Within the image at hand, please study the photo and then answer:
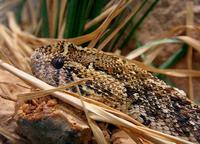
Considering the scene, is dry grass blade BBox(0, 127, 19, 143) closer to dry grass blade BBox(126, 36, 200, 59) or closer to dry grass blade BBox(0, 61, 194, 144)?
dry grass blade BBox(0, 61, 194, 144)

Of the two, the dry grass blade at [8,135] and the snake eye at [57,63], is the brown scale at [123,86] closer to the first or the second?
the snake eye at [57,63]

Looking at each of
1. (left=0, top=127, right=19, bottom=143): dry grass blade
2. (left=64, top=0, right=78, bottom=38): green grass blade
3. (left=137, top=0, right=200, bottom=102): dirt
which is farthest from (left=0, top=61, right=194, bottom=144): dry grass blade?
(left=137, top=0, right=200, bottom=102): dirt

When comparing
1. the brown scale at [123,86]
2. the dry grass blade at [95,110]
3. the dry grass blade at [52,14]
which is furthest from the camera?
the dry grass blade at [52,14]

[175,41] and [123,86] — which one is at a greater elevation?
[175,41]

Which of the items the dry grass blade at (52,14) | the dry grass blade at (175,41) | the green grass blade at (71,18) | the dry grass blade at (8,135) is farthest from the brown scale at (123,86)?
the dry grass blade at (52,14)

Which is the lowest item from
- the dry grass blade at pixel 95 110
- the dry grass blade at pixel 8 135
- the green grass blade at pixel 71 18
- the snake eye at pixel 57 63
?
the dry grass blade at pixel 8 135

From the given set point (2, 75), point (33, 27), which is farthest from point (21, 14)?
point (2, 75)

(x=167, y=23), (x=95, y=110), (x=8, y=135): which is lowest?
(x=8, y=135)

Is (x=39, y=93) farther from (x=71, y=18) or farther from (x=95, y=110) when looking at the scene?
(x=71, y=18)

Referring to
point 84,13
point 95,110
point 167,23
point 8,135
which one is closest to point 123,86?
point 95,110
